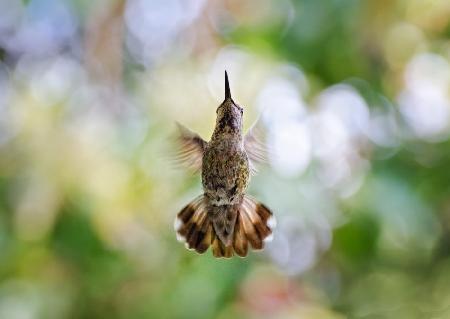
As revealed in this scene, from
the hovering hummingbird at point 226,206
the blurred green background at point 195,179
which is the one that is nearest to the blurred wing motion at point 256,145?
the hovering hummingbird at point 226,206

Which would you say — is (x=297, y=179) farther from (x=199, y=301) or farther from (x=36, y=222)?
(x=36, y=222)

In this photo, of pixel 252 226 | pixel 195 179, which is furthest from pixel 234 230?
pixel 195 179

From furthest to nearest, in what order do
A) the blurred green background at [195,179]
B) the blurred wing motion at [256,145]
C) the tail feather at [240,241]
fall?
the blurred green background at [195,179], the blurred wing motion at [256,145], the tail feather at [240,241]

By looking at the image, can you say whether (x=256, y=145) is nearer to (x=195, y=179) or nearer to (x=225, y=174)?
(x=225, y=174)

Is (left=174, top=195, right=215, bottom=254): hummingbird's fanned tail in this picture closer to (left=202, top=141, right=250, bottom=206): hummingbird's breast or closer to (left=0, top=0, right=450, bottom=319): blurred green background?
(left=202, top=141, right=250, bottom=206): hummingbird's breast

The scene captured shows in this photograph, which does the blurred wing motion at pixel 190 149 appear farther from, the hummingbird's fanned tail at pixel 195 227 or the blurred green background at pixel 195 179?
the blurred green background at pixel 195 179
